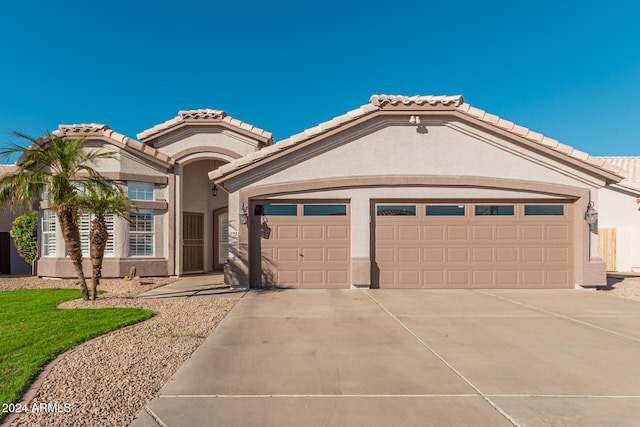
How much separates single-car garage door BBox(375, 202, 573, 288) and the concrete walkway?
4.64 metres

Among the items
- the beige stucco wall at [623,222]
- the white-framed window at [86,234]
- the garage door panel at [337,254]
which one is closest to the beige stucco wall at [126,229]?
the white-framed window at [86,234]

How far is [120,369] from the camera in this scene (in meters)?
4.45

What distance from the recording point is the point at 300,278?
427 inches

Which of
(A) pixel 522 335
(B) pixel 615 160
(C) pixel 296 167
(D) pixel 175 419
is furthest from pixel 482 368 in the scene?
(B) pixel 615 160

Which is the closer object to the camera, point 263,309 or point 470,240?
point 263,309

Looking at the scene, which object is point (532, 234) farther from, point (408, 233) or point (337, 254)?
point (337, 254)

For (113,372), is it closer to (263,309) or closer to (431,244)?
(263,309)

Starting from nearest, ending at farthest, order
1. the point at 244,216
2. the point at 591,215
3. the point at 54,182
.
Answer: the point at 54,182 < the point at 591,215 < the point at 244,216

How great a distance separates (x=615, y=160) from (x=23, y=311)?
29.7 metres

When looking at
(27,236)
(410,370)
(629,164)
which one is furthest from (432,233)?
(629,164)

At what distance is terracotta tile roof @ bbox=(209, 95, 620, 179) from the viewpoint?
10.6 metres

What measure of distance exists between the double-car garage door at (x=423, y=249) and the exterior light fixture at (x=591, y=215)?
1.59 ft

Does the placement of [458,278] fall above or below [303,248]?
below

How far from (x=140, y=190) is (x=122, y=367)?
10071 millimetres
